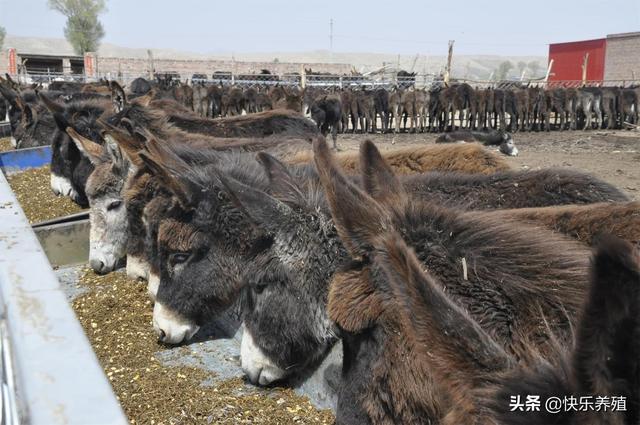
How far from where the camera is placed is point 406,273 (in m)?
1.44

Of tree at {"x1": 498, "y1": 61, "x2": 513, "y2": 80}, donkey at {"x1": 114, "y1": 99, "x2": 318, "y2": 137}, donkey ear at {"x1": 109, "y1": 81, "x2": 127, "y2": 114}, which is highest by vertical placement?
tree at {"x1": 498, "y1": 61, "x2": 513, "y2": 80}

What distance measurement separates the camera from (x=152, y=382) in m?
3.99

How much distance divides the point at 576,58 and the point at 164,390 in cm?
6385

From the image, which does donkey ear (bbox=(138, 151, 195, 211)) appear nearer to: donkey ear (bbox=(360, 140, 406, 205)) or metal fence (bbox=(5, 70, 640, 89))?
donkey ear (bbox=(360, 140, 406, 205))

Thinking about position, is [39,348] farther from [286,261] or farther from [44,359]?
[286,261]

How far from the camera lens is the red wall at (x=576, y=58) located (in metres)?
55.2

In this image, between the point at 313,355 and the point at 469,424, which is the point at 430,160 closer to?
the point at 313,355

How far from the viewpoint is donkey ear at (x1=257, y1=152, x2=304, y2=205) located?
3.15 m

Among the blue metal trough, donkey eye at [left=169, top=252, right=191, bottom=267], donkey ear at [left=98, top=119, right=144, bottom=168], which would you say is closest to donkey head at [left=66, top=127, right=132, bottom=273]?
donkey ear at [left=98, top=119, right=144, bottom=168]

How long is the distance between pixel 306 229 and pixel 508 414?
1.87 metres

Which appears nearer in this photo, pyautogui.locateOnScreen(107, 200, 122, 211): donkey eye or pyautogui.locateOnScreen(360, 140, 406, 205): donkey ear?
pyautogui.locateOnScreen(360, 140, 406, 205): donkey ear

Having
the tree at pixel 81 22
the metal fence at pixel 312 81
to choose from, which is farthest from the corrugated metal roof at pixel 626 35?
the tree at pixel 81 22

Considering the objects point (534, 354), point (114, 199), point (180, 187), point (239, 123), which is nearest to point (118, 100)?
point (239, 123)

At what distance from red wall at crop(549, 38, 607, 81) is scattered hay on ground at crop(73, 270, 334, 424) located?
2236 inches
